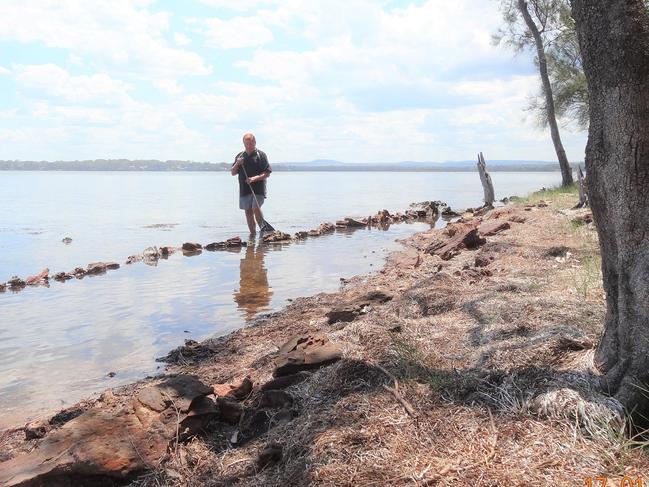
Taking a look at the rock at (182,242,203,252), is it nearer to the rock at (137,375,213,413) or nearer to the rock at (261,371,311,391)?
the rock at (261,371,311,391)

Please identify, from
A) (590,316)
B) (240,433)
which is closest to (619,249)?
(590,316)

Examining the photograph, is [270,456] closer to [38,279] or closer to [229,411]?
[229,411]

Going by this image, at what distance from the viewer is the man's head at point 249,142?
16.2 meters

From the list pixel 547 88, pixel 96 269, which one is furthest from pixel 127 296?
pixel 547 88

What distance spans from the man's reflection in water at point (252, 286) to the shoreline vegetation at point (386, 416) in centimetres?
292

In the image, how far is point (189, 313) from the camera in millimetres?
8914

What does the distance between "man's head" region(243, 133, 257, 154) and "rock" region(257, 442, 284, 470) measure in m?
13.4

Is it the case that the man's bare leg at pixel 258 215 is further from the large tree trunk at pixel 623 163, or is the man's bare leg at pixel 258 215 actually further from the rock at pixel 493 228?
the large tree trunk at pixel 623 163

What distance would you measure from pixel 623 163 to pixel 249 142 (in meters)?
13.4

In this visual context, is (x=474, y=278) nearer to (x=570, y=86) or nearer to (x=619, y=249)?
(x=619, y=249)

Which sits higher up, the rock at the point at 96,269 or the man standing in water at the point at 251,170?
the man standing in water at the point at 251,170

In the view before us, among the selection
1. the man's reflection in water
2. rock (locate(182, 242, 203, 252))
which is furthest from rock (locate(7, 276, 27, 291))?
rock (locate(182, 242, 203, 252))

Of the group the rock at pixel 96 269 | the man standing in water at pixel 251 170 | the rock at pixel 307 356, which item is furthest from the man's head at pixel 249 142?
the rock at pixel 307 356

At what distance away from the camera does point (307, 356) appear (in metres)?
5.05
